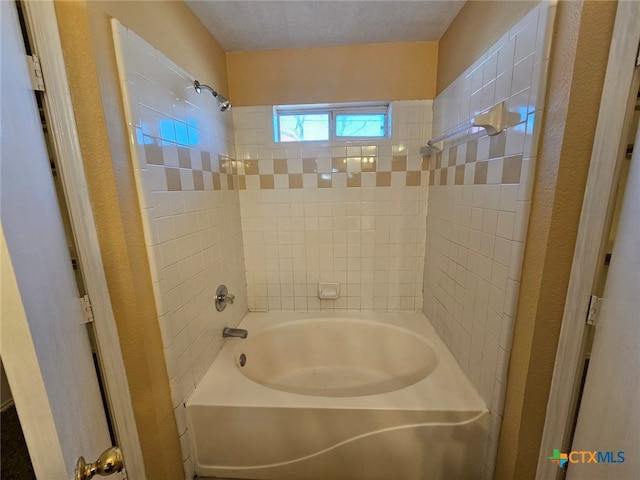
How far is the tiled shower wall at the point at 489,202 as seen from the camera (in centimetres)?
91

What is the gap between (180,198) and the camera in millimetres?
1203

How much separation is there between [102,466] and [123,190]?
73cm

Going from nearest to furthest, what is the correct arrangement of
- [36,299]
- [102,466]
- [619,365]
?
[102,466] → [36,299] → [619,365]

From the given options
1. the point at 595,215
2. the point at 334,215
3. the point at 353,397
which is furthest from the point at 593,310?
the point at 334,215

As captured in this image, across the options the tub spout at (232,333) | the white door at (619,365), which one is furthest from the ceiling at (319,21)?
the tub spout at (232,333)

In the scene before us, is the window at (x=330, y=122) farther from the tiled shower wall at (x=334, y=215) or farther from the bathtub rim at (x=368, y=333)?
the bathtub rim at (x=368, y=333)

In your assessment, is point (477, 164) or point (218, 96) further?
point (218, 96)

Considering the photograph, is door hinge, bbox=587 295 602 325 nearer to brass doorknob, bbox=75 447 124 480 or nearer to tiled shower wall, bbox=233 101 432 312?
tiled shower wall, bbox=233 101 432 312

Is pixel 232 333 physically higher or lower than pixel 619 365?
lower

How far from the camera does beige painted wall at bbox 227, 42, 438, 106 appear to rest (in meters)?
1.71

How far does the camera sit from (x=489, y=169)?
1.14 metres

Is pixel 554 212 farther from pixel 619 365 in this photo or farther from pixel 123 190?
pixel 123 190

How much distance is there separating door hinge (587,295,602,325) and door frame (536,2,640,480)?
0.01 m

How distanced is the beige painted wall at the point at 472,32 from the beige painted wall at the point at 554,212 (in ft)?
0.76
